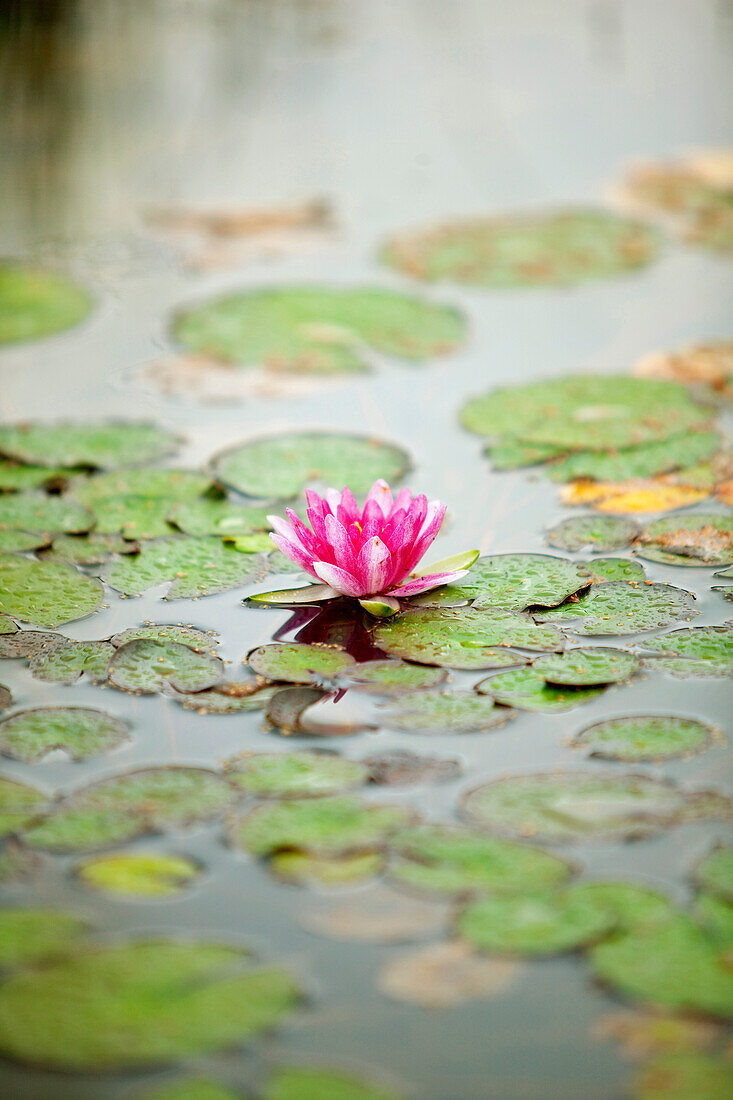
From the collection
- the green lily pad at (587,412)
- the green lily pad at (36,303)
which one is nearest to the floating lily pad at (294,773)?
the green lily pad at (587,412)

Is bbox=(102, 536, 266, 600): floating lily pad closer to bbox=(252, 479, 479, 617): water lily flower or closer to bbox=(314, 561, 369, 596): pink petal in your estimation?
bbox=(252, 479, 479, 617): water lily flower

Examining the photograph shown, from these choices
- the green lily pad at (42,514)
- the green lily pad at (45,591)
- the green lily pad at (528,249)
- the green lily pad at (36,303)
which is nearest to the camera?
the green lily pad at (45,591)

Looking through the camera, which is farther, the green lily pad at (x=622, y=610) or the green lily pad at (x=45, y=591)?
the green lily pad at (x=45, y=591)

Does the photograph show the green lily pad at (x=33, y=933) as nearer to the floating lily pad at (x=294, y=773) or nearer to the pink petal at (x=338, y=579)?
the floating lily pad at (x=294, y=773)

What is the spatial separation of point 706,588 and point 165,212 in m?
3.15

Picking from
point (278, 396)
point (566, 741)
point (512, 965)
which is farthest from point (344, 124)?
point (512, 965)

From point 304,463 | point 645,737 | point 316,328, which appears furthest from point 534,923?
point 316,328

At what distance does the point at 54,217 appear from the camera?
4.45 metres

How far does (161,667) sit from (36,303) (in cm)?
217

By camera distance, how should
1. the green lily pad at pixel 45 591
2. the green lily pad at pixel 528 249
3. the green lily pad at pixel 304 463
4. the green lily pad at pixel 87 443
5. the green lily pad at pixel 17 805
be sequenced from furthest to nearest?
the green lily pad at pixel 528 249, the green lily pad at pixel 87 443, the green lily pad at pixel 304 463, the green lily pad at pixel 45 591, the green lily pad at pixel 17 805

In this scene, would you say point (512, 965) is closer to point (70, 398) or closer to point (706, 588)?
point (706, 588)

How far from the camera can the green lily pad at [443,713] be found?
71.9 inches

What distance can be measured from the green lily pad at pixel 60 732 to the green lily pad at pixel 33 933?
0.34 m

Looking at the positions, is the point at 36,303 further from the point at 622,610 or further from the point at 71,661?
the point at 622,610
